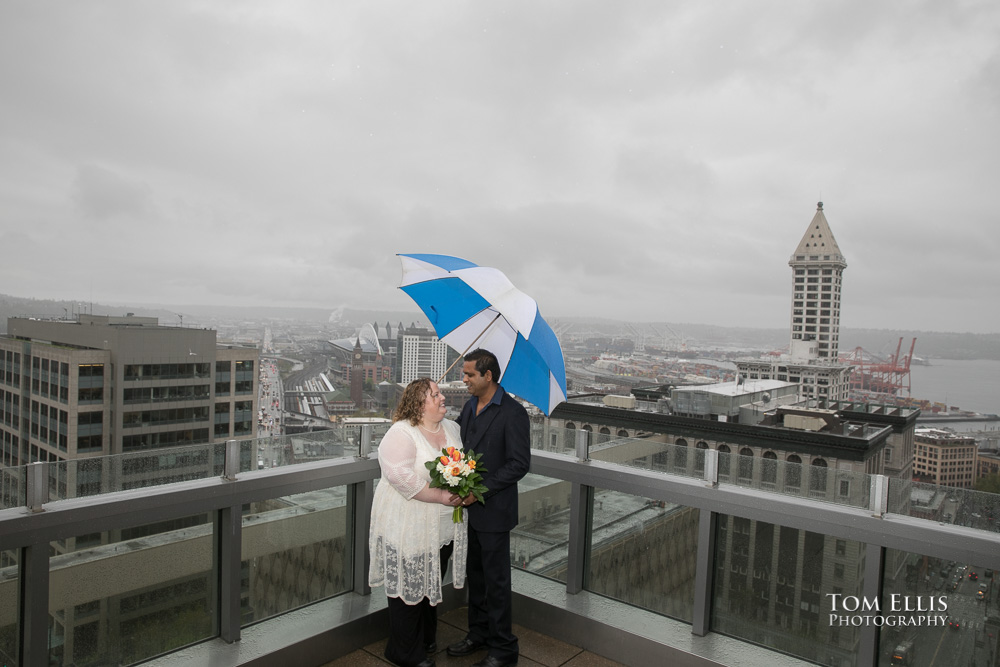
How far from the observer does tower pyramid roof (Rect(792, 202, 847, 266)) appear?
1443 inches

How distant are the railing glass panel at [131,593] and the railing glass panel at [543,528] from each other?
147 centimetres

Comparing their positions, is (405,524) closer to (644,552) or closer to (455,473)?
(455,473)

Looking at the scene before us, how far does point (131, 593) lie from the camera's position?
2.07 metres

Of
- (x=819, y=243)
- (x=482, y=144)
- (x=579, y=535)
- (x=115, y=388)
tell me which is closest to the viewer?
(x=579, y=535)

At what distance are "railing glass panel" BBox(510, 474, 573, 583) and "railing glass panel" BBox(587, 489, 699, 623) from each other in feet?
0.50

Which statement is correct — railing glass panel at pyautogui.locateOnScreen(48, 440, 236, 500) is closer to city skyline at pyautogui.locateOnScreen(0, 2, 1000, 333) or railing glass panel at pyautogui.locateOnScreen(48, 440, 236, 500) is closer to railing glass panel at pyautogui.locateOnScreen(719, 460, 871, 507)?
railing glass panel at pyautogui.locateOnScreen(719, 460, 871, 507)

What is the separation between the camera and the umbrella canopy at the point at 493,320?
223cm

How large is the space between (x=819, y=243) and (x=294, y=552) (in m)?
43.5

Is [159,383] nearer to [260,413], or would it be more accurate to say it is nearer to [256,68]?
[260,413]

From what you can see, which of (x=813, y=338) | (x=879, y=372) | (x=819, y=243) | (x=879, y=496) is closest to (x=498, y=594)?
(x=879, y=496)

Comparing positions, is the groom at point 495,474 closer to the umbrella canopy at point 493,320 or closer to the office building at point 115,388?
the umbrella canopy at point 493,320

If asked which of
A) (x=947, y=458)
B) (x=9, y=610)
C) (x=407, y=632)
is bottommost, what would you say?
(x=947, y=458)

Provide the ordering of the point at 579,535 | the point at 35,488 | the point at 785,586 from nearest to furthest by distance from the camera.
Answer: the point at 35,488 < the point at 785,586 < the point at 579,535

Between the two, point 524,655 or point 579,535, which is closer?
point 524,655
